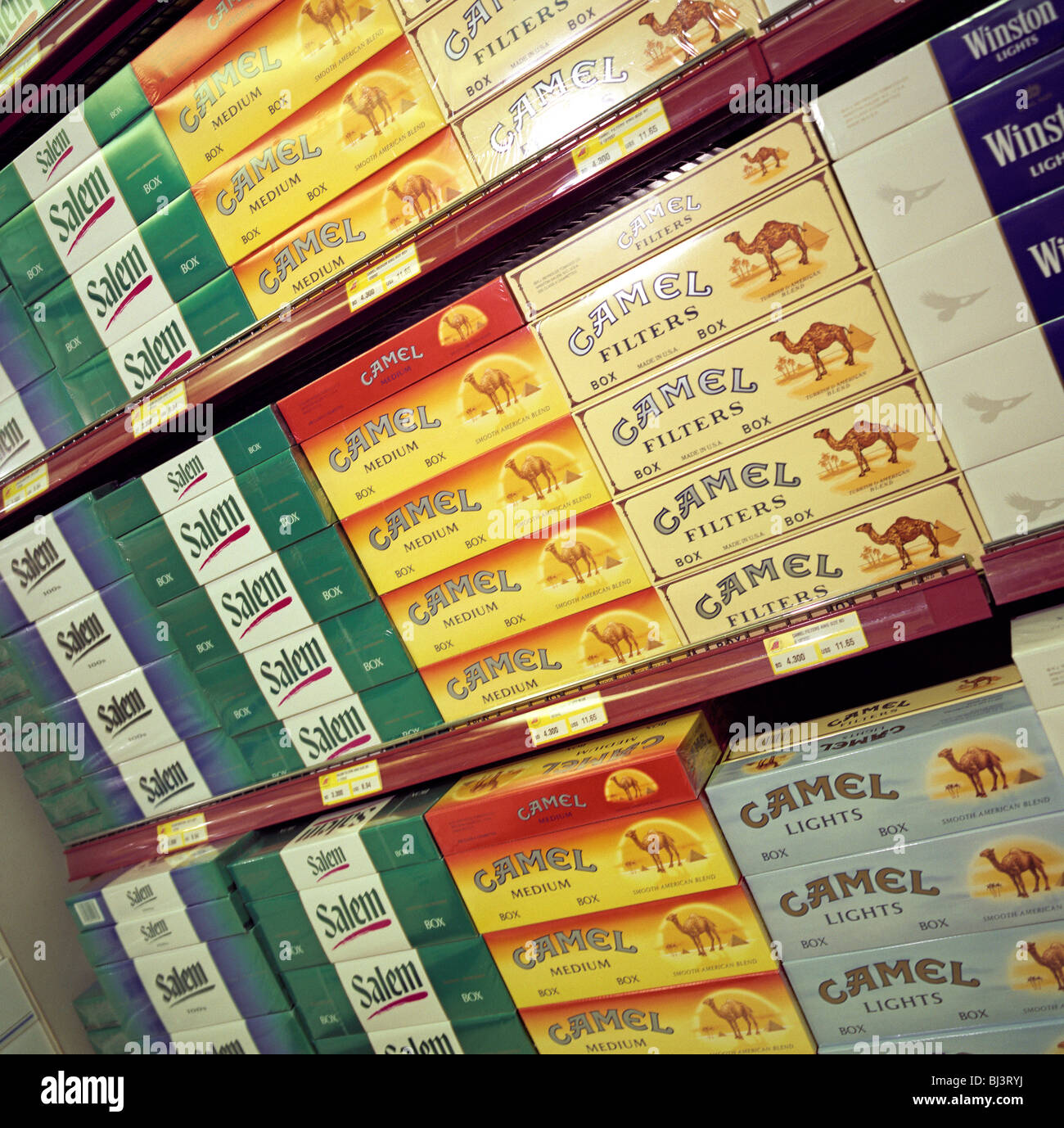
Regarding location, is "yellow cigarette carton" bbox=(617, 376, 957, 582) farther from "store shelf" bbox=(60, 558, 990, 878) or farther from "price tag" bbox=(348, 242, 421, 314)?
"price tag" bbox=(348, 242, 421, 314)

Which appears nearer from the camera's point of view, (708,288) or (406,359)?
(708,288)

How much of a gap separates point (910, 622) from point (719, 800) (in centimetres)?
41

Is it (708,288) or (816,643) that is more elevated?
(708,288)

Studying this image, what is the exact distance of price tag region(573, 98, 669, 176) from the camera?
120cm

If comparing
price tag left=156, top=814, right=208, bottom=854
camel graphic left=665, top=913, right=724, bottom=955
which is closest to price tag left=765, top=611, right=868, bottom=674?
camel graphic left=665, top=913, right=724, bottom=955

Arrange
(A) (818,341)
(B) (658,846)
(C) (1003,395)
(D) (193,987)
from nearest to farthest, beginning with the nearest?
(C) (1003,395) < (A) (818,341) < (B) (658,846) < (D) (193,987)

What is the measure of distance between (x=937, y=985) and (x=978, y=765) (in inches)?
14.5

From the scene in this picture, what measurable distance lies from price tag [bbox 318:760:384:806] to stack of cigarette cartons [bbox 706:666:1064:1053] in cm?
69

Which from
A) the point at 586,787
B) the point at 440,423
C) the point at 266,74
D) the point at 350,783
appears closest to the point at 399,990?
the point at 350,783

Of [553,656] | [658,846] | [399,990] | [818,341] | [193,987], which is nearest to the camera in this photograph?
[818,341]

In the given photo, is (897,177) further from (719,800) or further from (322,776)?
(322,776)

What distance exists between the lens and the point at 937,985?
1.25 meters

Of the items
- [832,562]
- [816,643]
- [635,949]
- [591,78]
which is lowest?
[635,949]

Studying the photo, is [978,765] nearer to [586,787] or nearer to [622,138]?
[586,787]
